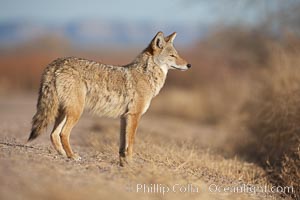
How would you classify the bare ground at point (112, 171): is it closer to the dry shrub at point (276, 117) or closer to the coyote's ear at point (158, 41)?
the dry shrub at point (276, 117)

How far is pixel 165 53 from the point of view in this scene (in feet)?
32.7

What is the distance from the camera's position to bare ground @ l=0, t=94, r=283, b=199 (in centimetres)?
621

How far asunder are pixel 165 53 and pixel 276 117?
4008 millimetres

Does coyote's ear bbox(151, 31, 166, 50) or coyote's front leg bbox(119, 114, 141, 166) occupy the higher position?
coyote's ear bbox(151, 31, 166, 50)

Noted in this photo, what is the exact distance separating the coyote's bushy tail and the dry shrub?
450cm

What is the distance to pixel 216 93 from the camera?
71.4 feet

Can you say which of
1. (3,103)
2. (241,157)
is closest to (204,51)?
(3,103)

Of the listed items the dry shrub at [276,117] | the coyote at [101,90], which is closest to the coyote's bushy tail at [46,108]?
the coyote at [101,90]

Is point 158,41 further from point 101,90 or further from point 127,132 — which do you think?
point 127,132

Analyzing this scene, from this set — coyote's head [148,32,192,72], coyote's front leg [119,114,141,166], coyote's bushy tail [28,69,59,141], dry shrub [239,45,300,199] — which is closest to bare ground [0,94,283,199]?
coyote's front leg [119,114,141,166]

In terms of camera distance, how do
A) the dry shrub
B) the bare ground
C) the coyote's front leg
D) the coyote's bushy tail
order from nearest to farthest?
the bare ground, the coyote's bushy tail, the coyote's front leg, the dry shrub

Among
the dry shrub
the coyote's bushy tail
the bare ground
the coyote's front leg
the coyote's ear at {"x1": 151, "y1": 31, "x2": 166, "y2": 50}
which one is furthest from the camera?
the dry shrub

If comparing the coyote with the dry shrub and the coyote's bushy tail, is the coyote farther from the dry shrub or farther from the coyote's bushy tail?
the dry shrub

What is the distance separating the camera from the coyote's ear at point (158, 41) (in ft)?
32.2
